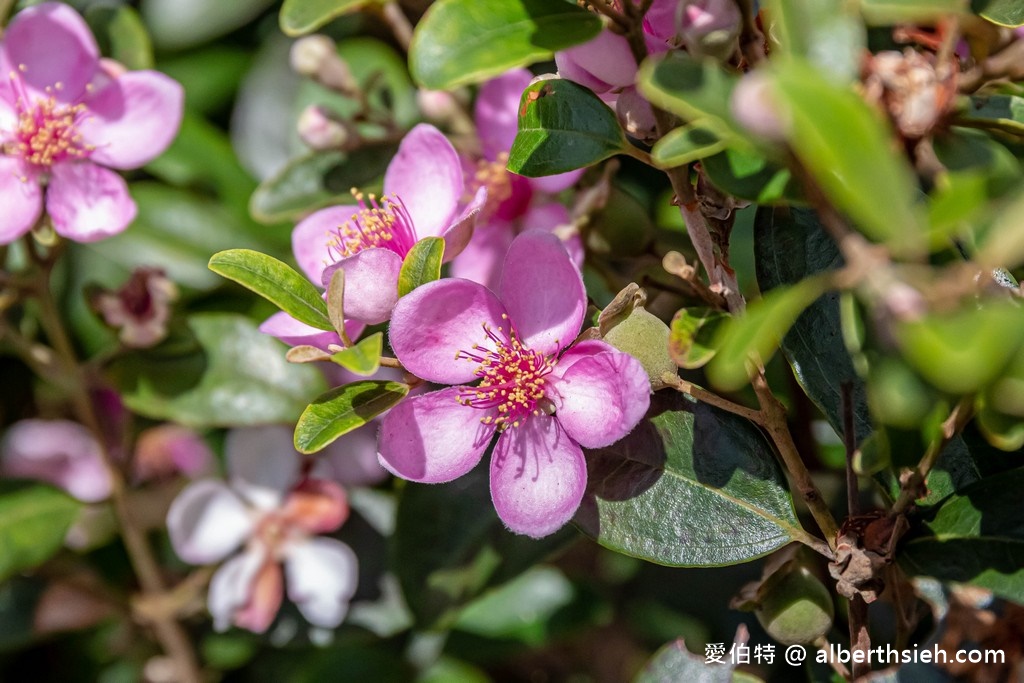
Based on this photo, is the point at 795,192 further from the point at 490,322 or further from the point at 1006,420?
the point at 490,322

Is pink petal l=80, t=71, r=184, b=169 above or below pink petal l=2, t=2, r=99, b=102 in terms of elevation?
below

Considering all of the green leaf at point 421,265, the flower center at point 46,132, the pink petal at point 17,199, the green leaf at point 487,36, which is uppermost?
the green leaf at point 487,36

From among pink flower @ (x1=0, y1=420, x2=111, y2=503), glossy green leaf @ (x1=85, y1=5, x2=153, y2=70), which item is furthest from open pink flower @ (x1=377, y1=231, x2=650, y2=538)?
pink flower @ (x1=0, y1=420, x2=111, y2=503)

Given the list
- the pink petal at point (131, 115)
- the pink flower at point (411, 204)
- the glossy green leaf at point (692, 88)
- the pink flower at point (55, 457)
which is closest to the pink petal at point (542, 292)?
the pink flower at point (411, 204)

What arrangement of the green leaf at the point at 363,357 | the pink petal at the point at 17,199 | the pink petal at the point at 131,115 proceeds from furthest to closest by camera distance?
1. the pink petal at the point at 131,115
2. the pink petal at the point at 17,199
3. the green leaf at the point at 363,357

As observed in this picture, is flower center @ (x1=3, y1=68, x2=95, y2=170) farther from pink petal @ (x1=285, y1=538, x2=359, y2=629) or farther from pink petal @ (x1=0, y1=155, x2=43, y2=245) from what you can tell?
pink petal @ (x1=285, y1=538, x2=359, y2=629)

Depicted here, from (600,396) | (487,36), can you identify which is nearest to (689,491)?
(600,396)

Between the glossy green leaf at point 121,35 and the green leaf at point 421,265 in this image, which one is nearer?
the green leaf at point 421,265

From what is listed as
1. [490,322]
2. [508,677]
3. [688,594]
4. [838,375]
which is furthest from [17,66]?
[508,677]

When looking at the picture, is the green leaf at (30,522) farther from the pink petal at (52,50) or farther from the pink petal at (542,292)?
the pink petal at (542,292)
